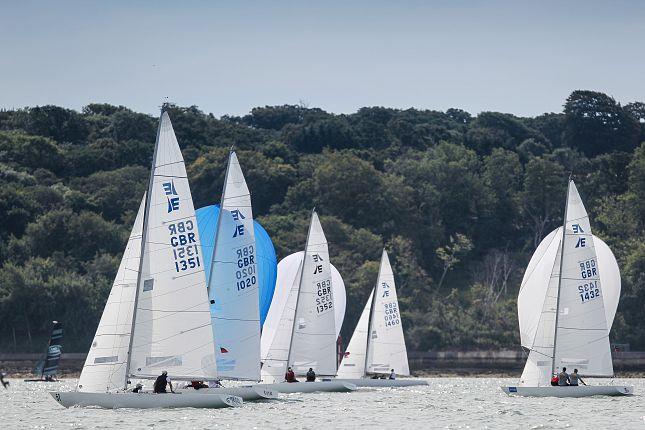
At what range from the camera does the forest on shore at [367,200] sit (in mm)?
74688

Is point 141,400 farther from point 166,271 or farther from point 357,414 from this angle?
point 357,414

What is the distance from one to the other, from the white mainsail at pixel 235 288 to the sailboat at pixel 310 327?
713 centimetres

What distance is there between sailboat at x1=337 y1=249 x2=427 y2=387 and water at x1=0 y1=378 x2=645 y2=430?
4.35 metres

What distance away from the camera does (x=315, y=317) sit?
146 feet

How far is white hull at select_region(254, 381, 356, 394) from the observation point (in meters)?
42.1

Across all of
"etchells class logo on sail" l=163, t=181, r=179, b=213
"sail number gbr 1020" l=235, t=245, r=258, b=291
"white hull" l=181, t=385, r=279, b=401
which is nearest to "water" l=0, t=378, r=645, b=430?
"white hull" l=181, t=385, r=279, b=401

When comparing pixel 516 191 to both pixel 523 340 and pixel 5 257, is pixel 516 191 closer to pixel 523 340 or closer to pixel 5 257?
pixel 5 257

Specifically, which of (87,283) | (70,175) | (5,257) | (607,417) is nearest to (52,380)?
(87,283)

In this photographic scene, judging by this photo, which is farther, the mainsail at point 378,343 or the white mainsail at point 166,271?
the mainsail at point 378,343

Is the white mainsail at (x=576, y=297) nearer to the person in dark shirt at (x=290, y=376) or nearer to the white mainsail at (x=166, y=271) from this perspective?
the person in dark shirt at (x=290, y=376)

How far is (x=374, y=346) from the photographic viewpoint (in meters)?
48.8

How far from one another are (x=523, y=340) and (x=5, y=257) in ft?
142

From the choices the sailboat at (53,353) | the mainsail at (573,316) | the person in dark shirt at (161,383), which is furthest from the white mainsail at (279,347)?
the sailboat at (53,353)

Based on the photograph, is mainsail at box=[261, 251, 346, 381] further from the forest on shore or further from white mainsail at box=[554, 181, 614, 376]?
the forest on shore
